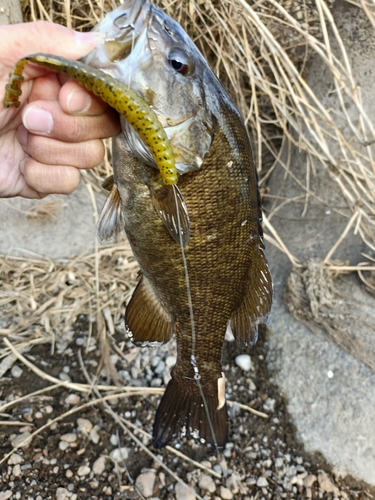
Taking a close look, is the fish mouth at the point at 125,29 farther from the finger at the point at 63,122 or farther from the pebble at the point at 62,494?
the pebble at the point at 62,494

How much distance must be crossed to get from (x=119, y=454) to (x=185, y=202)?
1.15 m

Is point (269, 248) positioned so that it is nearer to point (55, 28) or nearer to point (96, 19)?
point (96, 19)

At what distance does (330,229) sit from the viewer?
2.24 m

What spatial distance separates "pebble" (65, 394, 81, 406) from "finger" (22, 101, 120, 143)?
116cm

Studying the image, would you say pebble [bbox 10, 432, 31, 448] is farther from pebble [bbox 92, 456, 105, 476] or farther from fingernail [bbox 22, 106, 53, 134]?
fingernail [bbox 22, 106, 53, 134]

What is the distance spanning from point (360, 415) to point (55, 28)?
176cm

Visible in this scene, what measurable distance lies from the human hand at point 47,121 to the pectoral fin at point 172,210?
0.19m

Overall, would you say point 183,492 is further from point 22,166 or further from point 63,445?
point 22,166

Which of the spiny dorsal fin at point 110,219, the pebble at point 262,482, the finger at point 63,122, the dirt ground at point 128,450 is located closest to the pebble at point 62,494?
the dirt ground at point 128,450

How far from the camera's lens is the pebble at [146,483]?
1590mm

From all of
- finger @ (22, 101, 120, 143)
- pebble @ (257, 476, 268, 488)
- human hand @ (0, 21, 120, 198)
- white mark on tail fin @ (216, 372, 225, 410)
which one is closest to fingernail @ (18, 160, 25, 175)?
human hand @ (0, 21, 120, 198)

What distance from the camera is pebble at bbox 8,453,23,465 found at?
1.53 m

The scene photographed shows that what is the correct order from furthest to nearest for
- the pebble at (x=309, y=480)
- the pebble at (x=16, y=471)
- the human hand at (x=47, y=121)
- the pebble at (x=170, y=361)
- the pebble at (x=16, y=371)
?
the pebble at (x=170, y=361) < the pebble at (x=16, y=371) < the pebble at (x=309, y=480) < the pebble at (x=16, y=471) < the human hand at (x=47, y=121)

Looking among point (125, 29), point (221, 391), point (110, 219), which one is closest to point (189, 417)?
point (221, 391)
